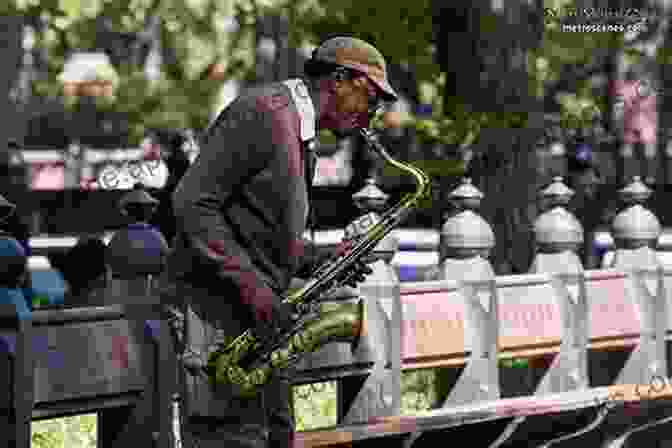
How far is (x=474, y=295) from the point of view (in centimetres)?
1105

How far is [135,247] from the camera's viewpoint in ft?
27.9

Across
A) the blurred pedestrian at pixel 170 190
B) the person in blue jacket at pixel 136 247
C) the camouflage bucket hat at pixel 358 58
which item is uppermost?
the blurred pedestrian at pixel 170 190

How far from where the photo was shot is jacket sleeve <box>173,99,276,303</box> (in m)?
7.05

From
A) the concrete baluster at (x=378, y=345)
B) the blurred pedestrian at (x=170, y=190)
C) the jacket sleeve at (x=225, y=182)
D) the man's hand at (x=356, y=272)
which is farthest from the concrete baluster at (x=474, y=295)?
the jacket sleeve at (x=225, y=182)

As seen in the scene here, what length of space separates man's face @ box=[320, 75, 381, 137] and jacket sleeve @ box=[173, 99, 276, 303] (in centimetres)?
32

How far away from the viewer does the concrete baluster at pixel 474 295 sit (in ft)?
36.3

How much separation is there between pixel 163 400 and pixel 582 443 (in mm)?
3682

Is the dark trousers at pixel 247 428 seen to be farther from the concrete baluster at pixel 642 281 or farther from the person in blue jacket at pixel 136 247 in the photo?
the concrete baluster at pixel 642 281

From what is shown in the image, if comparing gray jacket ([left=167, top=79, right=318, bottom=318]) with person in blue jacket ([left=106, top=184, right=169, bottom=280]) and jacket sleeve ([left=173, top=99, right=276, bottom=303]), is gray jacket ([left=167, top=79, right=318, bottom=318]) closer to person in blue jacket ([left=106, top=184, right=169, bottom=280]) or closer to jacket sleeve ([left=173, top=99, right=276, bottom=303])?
jacket sleeve ([left=173, top=99, right=276, bottom=303])

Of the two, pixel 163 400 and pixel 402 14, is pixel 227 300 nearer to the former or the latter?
pixel 163 400

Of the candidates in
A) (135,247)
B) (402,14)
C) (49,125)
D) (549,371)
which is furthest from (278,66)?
(49,125)

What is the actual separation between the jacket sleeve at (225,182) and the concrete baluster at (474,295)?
13.4 ft

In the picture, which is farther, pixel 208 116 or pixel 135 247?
pixel 208 116

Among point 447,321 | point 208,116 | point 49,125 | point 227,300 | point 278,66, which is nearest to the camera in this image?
point 227,300
